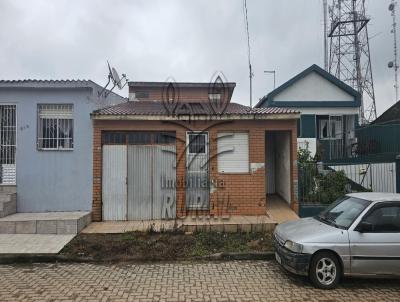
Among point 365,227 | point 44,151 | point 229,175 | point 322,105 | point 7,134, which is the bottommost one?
point 365,227

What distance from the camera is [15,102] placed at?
1047cm

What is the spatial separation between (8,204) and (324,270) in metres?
8.34

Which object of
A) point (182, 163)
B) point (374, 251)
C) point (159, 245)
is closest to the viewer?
point (374, 251)

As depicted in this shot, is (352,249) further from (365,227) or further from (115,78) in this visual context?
(115,78)

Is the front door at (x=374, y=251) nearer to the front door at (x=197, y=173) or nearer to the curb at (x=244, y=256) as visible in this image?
the curb at (x=244, y=256)

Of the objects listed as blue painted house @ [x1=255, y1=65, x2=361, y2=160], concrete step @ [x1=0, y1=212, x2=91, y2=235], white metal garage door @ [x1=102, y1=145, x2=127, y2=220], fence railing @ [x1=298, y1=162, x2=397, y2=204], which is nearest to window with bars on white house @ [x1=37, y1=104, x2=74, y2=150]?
white metal garage door @ [x1=102, y1=145, x2=127, y2=220]

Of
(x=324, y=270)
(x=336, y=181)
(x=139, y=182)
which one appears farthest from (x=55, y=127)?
(x=336, y=181)

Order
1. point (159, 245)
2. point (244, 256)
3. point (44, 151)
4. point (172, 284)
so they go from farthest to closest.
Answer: point (44, 151), point (159, 245), point (244, 256), point (172, 284)

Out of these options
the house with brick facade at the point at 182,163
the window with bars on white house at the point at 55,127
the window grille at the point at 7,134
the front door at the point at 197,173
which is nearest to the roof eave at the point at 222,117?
the house with brick facade at the point at 182,163

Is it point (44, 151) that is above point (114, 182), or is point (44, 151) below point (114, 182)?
above

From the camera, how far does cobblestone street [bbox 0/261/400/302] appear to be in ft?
18.5

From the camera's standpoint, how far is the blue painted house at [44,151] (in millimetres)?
10391

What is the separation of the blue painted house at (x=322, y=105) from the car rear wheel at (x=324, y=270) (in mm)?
10046

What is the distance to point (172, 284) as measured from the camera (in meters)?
6.20
